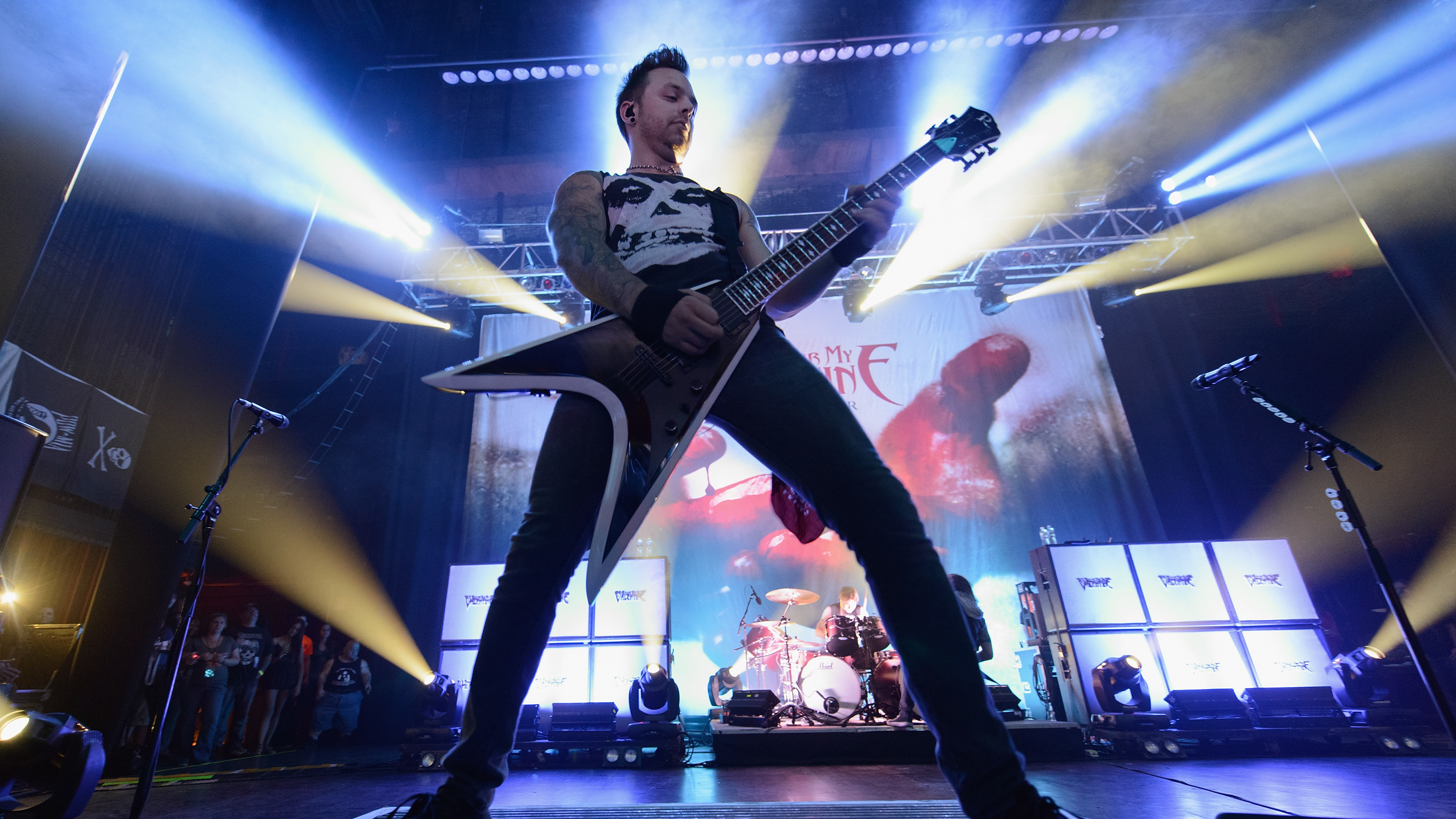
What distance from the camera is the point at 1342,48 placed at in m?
3.23

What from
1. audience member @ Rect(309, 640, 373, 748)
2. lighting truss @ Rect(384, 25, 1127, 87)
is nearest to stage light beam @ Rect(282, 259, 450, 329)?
lighting truss @ Rect(384, 25, 1127, 87)

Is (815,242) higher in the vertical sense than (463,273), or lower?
lower

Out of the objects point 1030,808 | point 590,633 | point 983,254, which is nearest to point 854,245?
point 1030,808

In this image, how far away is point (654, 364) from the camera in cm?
132

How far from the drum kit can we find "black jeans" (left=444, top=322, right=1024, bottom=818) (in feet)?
14.0

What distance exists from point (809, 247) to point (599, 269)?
0.55m

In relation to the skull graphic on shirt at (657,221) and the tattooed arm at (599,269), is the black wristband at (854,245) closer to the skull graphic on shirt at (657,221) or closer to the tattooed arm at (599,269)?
the skull graphic on shirt at (657,221)

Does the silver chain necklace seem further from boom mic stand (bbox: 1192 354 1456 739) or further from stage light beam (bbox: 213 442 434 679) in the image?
stage light beam (bbox: 213 442 434 679)

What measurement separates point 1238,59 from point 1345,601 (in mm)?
6538

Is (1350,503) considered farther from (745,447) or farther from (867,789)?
(745,447)

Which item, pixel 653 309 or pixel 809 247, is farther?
pixel 809 247

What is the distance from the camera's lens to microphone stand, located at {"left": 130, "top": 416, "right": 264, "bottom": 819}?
2.42 m

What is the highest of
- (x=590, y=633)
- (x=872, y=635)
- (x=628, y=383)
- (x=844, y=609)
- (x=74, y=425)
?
(x=74, y=425)

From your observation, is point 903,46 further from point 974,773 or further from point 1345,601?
point 1345,601
